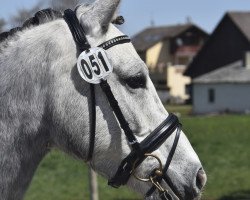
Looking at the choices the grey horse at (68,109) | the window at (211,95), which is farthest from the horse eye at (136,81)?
the window at (211,95)

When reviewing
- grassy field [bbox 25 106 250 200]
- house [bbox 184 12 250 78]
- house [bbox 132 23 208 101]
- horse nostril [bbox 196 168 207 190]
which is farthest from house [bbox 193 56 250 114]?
horse nostril [bbox 196 168 207 190]

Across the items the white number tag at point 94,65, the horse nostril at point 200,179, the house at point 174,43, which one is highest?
the white number tag at point 94,65

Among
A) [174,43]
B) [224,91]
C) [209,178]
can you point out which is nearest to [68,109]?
[209,178]

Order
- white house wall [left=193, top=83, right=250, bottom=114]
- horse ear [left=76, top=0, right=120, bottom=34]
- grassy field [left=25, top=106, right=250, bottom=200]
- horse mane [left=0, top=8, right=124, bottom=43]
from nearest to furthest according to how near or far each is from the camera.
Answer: horse ear [left=76, top=0, right=120, bottom=34]
horse mane [left=0, top=8, right=124, bottom=43]
grassy field [left=25, top=106, right=250, bottom=200]
white house wall [left=193, top=83, right=250, bottom=114]

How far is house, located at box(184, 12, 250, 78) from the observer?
62253 mm

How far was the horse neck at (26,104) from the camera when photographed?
8.42 feet

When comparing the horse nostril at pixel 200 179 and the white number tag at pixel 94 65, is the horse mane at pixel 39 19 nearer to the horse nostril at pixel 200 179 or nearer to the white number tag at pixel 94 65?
the white number tag at pixel 94 65

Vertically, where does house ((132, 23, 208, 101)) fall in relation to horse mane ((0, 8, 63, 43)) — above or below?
below

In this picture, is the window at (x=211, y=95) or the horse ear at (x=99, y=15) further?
the window at (x=211, y=95)

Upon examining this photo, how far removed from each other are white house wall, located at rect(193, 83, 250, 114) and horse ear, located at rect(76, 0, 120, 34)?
4984 cm

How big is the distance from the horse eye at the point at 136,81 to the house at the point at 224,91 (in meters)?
49.5

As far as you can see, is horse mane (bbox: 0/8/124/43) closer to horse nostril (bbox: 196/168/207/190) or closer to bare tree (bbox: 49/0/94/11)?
bare tree (bbox: 49/0/94/11)

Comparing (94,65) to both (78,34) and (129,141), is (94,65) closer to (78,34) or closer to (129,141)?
(78,34)

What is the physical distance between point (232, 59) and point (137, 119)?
61.5 metres
